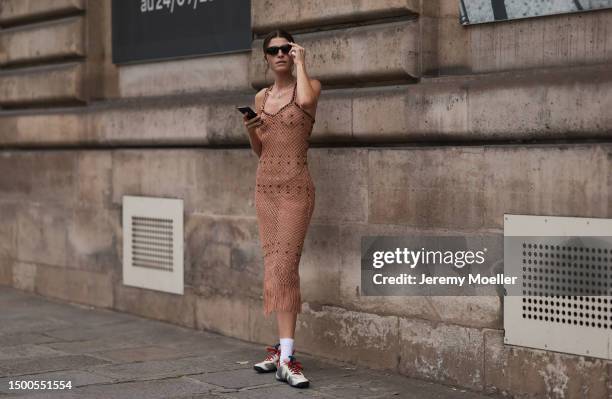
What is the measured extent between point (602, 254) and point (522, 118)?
94 cm

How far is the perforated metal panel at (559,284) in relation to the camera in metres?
6.69

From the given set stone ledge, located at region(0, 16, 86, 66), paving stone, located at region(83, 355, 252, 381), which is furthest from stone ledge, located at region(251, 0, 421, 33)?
stone ledge, located at region(0, 16, 86, 66)

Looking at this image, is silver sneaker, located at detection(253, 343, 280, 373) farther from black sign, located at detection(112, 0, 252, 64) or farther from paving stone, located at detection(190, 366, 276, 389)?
black sign, located at detection(112, 0, 252, 64)

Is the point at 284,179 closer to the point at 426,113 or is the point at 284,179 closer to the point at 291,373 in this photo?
the point at 426,113

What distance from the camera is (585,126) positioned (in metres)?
6.70

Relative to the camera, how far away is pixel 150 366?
8.18 meters

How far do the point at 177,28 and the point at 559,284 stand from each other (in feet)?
15.1

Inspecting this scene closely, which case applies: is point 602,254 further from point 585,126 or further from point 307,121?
point 307,121

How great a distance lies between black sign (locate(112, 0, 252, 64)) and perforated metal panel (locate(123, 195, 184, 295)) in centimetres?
129

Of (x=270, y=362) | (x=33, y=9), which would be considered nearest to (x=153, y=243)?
(x=270, y=362)

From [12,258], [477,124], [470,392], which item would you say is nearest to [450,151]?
[477,124]

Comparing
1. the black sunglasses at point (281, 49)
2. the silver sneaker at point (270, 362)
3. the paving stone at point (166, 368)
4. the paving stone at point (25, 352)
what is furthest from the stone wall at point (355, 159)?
the paving stone at point (25, 352)

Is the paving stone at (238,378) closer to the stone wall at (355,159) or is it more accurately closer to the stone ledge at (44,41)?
the stone wall at (355,159)

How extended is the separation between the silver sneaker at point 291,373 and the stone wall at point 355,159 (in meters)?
0.69
